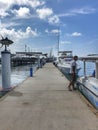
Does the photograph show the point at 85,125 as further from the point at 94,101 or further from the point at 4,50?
the point at 4,50

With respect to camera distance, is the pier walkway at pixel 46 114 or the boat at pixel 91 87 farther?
the boat at pixel 91 87

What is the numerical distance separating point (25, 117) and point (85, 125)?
191 cm

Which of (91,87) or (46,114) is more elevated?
(91,87)

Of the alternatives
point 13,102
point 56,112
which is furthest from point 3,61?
point 56,112

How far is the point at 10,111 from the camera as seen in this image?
9008mm

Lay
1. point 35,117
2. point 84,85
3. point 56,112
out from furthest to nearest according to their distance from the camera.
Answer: point 84,85 < point 56,112 < point 35,117

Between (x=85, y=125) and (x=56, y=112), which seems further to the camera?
(x=56, y=112)

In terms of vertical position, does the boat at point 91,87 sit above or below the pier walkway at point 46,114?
above

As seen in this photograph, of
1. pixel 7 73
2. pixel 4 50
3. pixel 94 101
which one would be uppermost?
pixel 4 50

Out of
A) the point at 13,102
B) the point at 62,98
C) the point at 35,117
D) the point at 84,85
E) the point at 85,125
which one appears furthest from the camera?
the point at 84,85

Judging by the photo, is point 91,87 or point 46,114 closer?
point 46,114

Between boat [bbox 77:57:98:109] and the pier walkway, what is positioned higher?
boat [bbox 77:57:98:109]

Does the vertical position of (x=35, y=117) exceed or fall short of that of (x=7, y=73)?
it falls short

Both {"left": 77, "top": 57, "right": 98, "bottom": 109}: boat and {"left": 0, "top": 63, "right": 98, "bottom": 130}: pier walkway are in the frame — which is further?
{"left": 77, "top": 57, "right": 98, "bottom": 109}: boat
